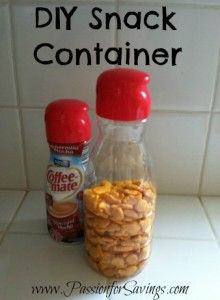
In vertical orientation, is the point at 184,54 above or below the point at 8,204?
above

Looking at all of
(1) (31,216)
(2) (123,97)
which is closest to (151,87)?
(2) (123,97)

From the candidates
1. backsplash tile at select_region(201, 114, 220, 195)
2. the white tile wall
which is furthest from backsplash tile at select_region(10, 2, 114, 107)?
backsplash tile at select_region(201, 114, 220, 195)

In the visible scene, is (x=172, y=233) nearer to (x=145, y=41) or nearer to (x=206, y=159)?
(x=206, y=159)

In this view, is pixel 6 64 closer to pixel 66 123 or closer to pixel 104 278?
pixel 66 123

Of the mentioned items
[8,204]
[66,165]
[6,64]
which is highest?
[6,64]

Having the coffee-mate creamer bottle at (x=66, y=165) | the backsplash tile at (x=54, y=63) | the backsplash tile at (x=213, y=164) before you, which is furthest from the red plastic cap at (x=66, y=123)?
the backsplash tile at (x=213, y=164)

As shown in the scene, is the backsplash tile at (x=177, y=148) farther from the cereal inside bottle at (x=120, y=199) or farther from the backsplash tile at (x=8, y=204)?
the backsplash tile at (x=8, y=204)

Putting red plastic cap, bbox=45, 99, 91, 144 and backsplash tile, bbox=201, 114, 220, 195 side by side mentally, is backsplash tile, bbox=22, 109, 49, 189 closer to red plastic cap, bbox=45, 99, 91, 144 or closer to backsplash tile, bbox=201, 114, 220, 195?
red plastic cap, bbox=45, 99, 91, 144
